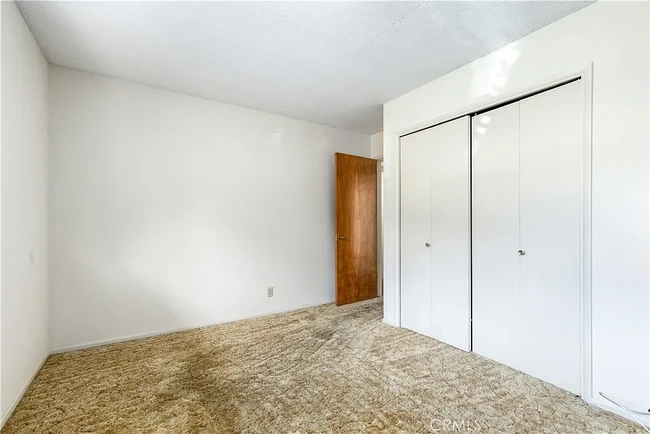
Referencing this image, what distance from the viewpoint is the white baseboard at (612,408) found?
1.67m

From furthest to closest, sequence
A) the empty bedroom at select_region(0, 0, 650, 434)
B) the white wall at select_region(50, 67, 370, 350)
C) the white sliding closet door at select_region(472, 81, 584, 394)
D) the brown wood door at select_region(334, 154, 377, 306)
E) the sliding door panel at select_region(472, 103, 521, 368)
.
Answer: the brown wood door at select_region(334, 154, 377, 306)
the white wall at select_region(50, 67, 370, 350)
the sliding door panel at select_region(472, 103, 521, 368)
the white sliding closet door at select_region(472, 81, 584, 394)
the empty bedroom at select_region(0, 0, 650, 434)

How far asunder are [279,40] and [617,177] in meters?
2.33

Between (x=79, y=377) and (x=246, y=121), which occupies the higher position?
(x=246, y=121)

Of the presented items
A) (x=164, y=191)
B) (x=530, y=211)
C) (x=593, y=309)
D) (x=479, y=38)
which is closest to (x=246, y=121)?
(x=164, y=191)

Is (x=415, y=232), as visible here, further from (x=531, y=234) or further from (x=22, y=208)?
(x=22, y=208)

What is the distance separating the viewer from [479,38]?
7.28 ft

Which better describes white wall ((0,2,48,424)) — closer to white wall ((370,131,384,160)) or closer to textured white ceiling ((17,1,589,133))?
textured white ceiling ((17,1,589,133))

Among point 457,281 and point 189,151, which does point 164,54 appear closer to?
point 189,151

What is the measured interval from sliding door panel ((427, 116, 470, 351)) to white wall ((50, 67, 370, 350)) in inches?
66.0

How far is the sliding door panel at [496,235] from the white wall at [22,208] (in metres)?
3.24

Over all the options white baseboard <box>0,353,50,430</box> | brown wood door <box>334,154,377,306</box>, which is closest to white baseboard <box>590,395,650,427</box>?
brown wood door <box>334,154,377,306</box>

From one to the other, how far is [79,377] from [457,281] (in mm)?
3078

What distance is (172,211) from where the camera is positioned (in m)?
3.12

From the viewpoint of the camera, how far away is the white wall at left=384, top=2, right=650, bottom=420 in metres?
1.70
